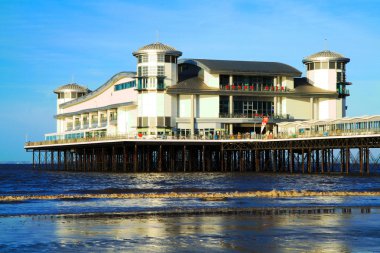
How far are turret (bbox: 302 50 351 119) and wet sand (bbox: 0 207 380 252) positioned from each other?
248 ft

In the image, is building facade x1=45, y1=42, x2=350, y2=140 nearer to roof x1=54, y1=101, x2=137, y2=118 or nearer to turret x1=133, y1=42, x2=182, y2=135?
turret x1=133, y1=42, x2=182, y2=135

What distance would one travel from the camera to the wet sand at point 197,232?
79.4 ft

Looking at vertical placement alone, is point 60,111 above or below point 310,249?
above

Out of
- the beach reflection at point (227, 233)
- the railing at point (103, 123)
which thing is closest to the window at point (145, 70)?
the railing at point (103, 123)

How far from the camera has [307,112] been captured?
109 m

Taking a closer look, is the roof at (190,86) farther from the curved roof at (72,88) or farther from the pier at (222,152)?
the curved roof at (72,88)

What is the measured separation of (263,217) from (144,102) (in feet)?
235

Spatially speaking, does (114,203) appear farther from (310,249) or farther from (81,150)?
(81,150)

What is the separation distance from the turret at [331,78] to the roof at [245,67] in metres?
4.05

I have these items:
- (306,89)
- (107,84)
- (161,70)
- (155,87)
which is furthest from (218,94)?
(107,84)

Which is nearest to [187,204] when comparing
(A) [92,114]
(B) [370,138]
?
(B) [370,138]

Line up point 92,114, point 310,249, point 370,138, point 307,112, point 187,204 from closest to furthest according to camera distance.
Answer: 1. point 310,249
2. point 187,204
3. point 370,138
4. point 307,112
5. point 92,114

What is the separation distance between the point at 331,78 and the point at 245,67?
1268 cm

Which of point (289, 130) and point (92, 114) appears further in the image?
point (92, 114)
